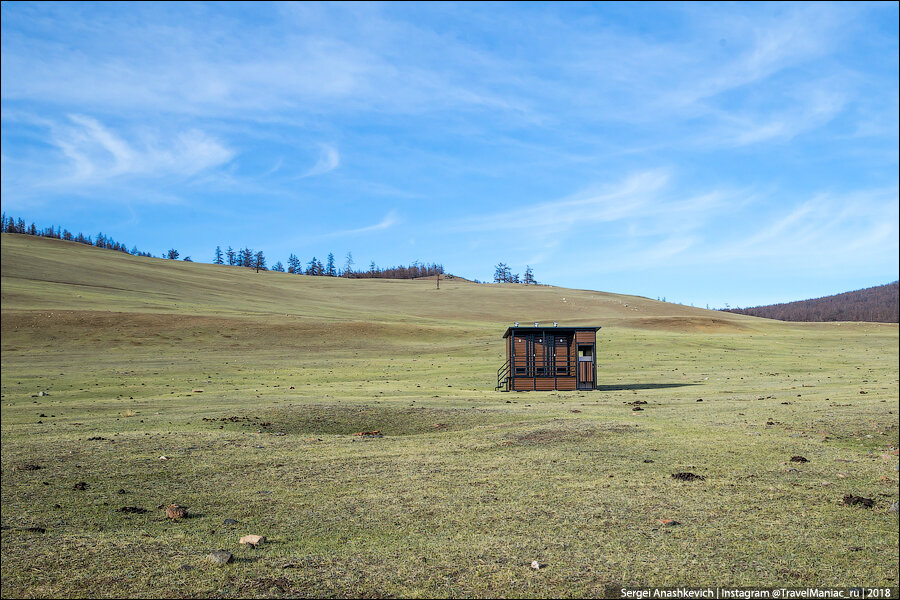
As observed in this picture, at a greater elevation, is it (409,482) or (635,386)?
(409,482)

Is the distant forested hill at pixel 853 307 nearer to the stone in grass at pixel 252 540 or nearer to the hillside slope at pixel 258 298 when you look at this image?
the hillside slope at pixel 258 298

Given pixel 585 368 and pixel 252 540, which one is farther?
pixel 585 368

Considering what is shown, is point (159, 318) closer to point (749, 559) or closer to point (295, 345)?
point (295, 345)

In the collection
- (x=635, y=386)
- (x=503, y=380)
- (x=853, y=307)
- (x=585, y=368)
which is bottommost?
(x=635, y=386)

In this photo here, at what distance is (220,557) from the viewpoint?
24.6 feet

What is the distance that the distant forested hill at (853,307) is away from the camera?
5.21 m

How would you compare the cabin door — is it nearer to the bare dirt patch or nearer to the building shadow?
the building shadow

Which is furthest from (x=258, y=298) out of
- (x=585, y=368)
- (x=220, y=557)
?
(x=220, y=557)

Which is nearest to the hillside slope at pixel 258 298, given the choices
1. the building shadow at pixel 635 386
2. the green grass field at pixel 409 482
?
the green grass field at pixel 409 482

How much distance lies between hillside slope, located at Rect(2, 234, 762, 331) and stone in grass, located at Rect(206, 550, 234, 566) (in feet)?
10.8

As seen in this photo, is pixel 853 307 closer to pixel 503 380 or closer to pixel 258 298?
pixel 503 380

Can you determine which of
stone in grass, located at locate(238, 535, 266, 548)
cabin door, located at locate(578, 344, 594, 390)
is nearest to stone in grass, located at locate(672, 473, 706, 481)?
stone in grass, located at locate(238, 535, 266, 548)

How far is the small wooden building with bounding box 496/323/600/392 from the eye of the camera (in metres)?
36.1

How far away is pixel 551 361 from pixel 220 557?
1193 inches
